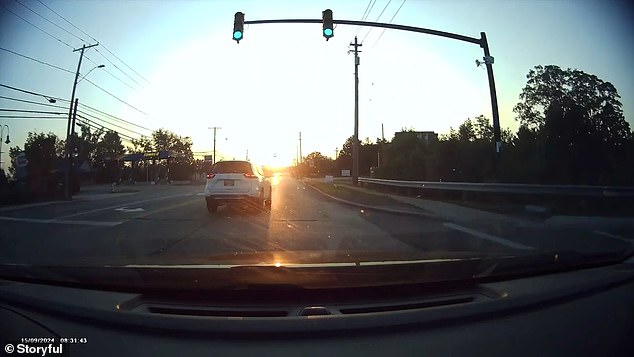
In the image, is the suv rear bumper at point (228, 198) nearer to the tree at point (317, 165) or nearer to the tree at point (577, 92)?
the tree at point (577, 92)

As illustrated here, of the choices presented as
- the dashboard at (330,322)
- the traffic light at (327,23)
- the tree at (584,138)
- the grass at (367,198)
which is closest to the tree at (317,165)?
the grass at (367,198)

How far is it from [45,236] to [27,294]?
6.92 m

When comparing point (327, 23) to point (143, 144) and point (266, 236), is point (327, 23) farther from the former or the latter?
point (143, 144)

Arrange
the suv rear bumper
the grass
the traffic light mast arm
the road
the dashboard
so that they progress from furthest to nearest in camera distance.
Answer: the grass → the suv rear bumper → the traffic light mast arm → the road → the dashboard

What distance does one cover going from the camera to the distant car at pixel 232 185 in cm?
1441

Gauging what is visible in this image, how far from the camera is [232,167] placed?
14.8 meters

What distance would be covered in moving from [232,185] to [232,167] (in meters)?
0.66

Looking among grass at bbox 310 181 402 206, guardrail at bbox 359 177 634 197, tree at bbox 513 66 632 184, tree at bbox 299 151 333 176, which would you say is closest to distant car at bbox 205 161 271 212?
grass at bbox 310 181 402 206

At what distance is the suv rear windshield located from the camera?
48.0 ft

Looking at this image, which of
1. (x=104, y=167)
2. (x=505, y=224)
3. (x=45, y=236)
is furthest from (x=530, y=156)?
(x=104, y=167)

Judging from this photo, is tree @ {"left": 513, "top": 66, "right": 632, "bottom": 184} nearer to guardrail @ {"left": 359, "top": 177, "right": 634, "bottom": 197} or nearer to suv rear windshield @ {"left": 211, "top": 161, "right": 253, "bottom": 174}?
guardrail @ {"left": 359, "top": 177, "right": 634, "bottom": 197}

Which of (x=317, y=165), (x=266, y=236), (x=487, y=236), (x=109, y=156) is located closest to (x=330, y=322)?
(x=266, y=236)

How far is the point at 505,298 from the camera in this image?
2828 millimetres

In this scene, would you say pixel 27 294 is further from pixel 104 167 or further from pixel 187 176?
pixel 187 176
